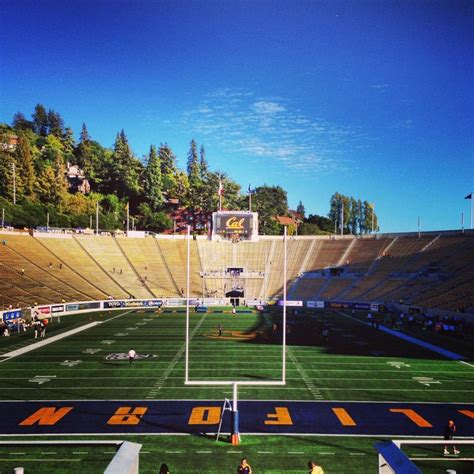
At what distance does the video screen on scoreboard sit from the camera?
73.9 metres

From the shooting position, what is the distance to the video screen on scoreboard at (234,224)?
73875mm

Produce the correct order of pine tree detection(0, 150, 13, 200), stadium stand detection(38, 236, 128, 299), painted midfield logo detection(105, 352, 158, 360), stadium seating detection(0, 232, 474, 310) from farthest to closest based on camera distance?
pine tree detection(0, 150, 13, 200) → stadium stand detection(38, 236, 128, 299) → stadium seating detection(0, 232, 474, 310) → painted midfield logo detection(105, 352, 158, 360)

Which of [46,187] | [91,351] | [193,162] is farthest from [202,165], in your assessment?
[91,351]

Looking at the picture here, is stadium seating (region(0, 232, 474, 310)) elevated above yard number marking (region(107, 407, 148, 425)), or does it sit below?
above

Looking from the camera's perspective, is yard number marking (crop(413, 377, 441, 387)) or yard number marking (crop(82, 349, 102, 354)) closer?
yard number marking (crop(413, 377, 441, 387))

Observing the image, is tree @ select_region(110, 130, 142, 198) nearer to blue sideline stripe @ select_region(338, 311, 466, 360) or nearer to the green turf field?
the green turf field

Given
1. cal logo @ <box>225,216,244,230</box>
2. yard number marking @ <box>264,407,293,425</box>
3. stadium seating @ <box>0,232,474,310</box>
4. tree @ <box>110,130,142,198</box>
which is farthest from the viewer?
tree @ <box>110,130,142,198</box>

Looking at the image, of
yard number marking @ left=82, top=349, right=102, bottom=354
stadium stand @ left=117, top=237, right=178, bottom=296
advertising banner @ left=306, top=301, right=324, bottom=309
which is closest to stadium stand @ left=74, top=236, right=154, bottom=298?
stadium stand @ left=117, top=237, right=178, bottom=296

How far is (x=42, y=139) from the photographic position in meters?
136

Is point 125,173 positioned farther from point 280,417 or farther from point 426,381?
point 280,417

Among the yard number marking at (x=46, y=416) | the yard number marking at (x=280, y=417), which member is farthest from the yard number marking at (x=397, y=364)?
the yard number marking at (x=46, y=416)

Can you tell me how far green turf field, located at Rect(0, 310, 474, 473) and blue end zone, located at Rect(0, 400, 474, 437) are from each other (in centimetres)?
81

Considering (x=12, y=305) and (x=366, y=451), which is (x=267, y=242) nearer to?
(x=12, y=305)

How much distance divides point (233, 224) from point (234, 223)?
0.75ft
